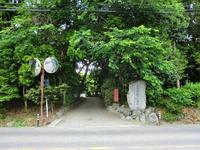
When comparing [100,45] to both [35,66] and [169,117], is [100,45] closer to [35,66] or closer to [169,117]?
[35,66]

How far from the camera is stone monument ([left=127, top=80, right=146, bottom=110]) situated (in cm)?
1956

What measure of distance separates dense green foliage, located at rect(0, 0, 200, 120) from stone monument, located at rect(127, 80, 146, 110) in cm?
44

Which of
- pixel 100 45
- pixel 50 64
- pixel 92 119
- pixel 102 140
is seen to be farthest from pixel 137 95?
pixel 102 140

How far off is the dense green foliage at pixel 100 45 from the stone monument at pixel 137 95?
44 centimetres

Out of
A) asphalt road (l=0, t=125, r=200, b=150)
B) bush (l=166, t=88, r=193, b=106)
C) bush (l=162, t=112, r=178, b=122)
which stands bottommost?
bush (l=162, t=112, r=178, b=122)

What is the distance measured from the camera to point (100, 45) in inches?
762

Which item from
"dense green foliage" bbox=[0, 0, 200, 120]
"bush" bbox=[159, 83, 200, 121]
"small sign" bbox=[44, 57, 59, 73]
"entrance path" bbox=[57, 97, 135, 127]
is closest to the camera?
"entrance path" bbox=[57, 97, 135, 127]

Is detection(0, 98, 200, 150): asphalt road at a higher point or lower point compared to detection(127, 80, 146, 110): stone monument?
lower

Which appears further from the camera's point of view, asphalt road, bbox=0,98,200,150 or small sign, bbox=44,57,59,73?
small sign, bbox=44,57,59,73

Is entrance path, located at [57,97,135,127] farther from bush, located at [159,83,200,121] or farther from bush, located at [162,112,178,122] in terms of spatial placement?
bush, located at [159,83,200,121]

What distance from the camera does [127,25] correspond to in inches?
850

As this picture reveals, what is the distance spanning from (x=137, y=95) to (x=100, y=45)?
3396mm

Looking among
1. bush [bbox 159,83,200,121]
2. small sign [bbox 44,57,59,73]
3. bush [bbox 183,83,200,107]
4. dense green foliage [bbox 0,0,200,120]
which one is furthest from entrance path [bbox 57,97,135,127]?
bush [bbox 183,83,200,107]

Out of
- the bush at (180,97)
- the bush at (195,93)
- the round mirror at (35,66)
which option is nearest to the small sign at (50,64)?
the round mirror at (35,66)
